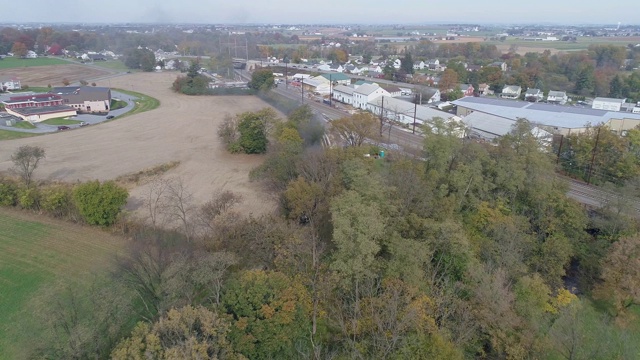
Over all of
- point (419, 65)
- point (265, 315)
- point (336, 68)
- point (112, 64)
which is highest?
point (419, 65)

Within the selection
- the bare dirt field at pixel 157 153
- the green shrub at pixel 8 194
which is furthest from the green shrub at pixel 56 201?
the bare dirt field at pixel 157 153

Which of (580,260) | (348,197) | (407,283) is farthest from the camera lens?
(580,260)

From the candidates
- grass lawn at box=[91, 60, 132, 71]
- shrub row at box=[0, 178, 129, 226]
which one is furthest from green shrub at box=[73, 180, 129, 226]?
grass lawn at box=[91, 60, 132, 71]

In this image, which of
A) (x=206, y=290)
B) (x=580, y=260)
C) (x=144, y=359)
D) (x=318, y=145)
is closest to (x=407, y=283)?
(x=206, y=290)

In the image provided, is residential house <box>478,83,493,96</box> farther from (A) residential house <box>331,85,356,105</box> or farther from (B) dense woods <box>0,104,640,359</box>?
(B) dense woods <box>0,104,640,359</box>

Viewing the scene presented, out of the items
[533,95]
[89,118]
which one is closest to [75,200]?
[89,118]

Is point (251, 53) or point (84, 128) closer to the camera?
point (84, 128)

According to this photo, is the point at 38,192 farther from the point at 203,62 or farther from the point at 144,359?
the point at 203,62

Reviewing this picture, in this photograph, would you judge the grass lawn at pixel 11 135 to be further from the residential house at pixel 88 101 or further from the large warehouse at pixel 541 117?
the large warehouse at pixel 541 117

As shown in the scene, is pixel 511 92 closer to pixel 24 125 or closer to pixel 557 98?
pixel 557 98
